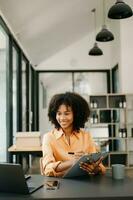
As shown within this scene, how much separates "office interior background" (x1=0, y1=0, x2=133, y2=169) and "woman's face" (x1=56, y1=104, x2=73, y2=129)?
9.00 ft

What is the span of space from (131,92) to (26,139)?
363 cm

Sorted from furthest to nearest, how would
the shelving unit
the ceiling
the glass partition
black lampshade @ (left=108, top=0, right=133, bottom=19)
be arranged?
the shelving unit → the glass partition → the ceiling → black lampshade @ (left=108, top=0, right=133, bottom=19)

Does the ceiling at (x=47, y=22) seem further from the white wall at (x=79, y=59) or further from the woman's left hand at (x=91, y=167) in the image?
the woman's left hand at (x=91, y=167)

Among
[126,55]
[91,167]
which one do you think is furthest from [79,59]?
[91,167]

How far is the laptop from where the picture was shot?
161 centimetres

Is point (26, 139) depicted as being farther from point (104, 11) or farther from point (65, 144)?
point (104, 11)

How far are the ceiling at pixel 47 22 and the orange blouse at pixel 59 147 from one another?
110 inches

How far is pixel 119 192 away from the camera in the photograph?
63.1 inches

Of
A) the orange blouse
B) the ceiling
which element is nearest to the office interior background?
the ceiling

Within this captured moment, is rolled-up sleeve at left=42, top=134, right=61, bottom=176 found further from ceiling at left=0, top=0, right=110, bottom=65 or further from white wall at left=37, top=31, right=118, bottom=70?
white wall at left=37, top=31, right=118, bottom=70

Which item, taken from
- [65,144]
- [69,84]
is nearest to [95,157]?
[65,144]

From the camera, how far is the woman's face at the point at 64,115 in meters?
2.28

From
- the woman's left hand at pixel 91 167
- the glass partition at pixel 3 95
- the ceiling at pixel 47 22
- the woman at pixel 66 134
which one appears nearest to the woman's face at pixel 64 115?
the woman at pixel 66 134

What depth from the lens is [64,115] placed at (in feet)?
7.47
